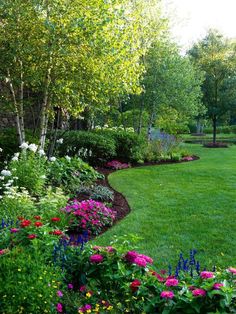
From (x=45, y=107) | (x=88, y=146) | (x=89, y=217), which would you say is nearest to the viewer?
(x=89, y=217)

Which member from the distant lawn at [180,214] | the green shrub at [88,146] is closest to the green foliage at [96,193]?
the distant lawn at [180,214]

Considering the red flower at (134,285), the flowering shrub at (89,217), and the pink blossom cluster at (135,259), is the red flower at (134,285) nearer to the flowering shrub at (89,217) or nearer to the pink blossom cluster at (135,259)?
the pink blossom cluster at (135,259)

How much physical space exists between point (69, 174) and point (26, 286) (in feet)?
18.1

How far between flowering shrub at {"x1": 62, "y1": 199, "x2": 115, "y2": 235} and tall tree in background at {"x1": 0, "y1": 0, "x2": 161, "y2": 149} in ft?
10.2

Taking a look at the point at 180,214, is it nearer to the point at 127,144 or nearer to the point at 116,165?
the point at 116,165

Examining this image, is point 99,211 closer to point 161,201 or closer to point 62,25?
point 161,201

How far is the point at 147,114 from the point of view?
17.5 meters

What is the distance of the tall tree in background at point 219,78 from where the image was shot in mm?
21922

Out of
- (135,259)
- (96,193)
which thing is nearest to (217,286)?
(135,259)

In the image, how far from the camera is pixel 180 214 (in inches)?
261

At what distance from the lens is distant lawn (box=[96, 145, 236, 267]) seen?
5004 millimetres

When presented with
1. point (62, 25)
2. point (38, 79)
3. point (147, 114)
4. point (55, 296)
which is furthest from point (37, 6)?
point (147, 114)

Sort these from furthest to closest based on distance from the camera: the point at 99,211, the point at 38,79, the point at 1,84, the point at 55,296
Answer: the point at 1,84, the point at 38,79, the point at 99,211, the point at 55,296

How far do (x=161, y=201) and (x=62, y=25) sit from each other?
4.02 meters
